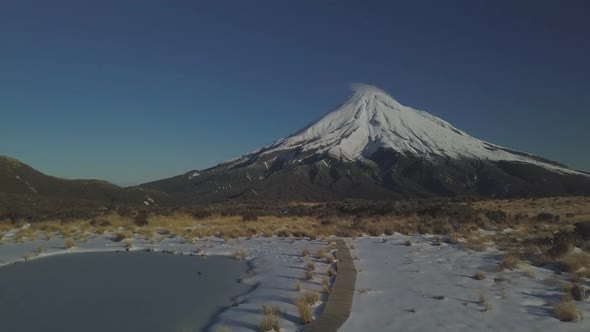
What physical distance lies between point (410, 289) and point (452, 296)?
1.02 metres

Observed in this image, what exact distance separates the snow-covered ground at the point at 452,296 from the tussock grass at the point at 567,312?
0.11 metres

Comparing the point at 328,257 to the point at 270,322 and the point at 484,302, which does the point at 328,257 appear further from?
the point at 270,322

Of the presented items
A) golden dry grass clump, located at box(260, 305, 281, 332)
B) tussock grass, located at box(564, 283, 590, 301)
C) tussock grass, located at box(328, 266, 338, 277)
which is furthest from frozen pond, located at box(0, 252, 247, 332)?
tussock grass, located at box(564, 283, 590, 301)

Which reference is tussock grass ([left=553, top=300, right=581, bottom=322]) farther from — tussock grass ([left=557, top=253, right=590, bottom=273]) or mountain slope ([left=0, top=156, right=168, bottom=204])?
mountain slope ([left=0, top=156, right=168, bottom=204])

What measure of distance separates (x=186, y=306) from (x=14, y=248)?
1033 cm

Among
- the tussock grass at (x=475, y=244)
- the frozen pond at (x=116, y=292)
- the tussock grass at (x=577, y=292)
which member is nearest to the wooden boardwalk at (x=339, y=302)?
the frozen pond at (x=116, y=292)

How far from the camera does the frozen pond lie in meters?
8.14

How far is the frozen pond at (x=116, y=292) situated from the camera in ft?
26.7

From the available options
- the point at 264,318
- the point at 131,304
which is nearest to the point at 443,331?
the point at 264,318

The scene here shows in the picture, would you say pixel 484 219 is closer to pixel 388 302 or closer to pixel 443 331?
pixel 388 302

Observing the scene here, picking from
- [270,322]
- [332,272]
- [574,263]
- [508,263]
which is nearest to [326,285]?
[332,272]

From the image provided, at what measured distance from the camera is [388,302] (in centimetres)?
916

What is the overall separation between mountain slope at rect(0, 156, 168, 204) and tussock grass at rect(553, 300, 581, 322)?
10522cm

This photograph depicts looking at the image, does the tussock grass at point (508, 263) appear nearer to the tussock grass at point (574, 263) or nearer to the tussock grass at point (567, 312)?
the tussock grass at point (574, 263)
